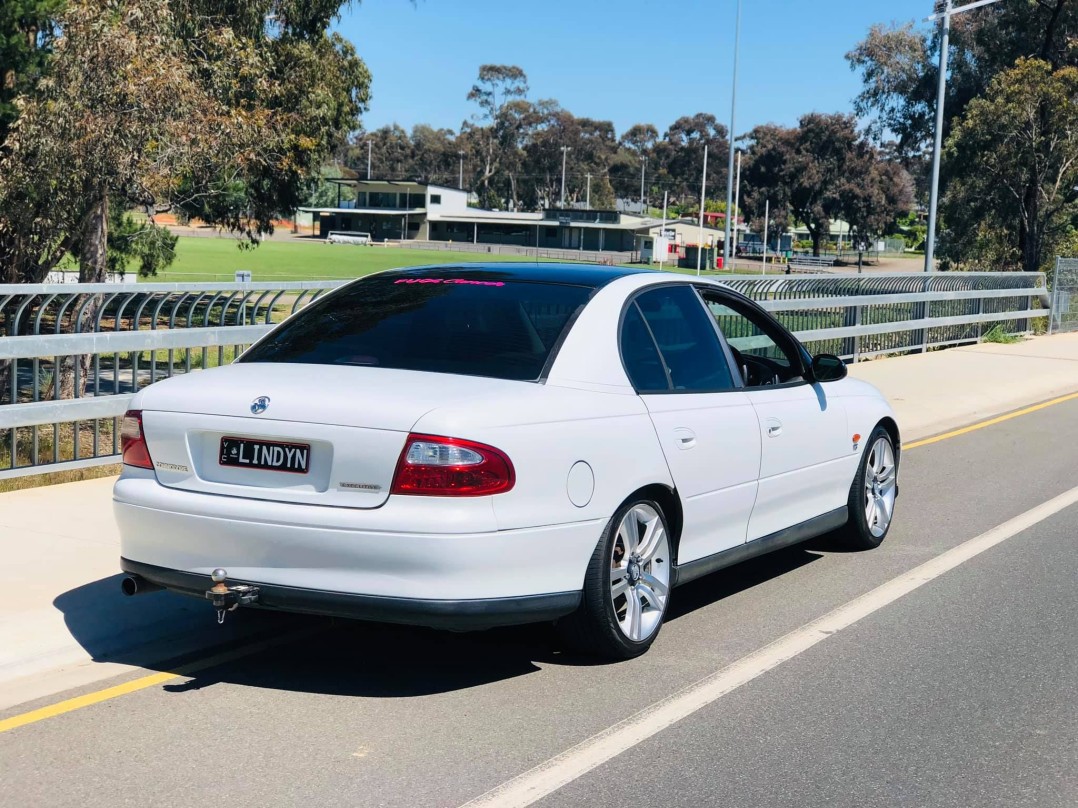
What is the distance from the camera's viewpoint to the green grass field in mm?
56791

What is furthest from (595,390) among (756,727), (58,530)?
(58,530)

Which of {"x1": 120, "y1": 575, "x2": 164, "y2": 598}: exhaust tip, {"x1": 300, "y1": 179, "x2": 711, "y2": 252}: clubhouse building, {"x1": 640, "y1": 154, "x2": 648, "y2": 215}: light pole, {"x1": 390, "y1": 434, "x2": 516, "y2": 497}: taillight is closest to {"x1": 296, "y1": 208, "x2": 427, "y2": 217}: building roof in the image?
{"x1": 300, "y1": 179, "x2": 711, "y2": 252}: clubhouse building

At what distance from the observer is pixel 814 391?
23.6 feet

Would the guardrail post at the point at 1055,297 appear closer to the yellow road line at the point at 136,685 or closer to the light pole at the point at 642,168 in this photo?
the yellow road line at the point at 136,685

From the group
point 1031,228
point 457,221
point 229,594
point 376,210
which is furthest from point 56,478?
point 376,210

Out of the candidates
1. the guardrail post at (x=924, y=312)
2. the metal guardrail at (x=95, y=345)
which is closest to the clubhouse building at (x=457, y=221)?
the guardrail post at (x=924, y=312)

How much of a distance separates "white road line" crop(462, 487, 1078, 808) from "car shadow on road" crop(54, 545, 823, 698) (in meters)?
0.60

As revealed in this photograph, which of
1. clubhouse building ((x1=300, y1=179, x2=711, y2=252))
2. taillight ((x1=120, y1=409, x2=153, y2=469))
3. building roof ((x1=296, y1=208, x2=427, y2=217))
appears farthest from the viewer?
building roof ((x1=296, y1=208, x2=427, y2=217))

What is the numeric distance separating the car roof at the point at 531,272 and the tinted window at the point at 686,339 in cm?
19

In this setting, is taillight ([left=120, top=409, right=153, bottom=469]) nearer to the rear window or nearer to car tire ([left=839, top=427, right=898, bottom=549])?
the rear window

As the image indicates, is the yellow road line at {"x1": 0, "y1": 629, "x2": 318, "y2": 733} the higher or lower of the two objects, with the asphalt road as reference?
lower

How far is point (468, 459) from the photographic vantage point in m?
4.80

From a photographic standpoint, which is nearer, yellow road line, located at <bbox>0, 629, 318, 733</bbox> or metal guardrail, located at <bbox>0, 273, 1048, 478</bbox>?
yellow road line, located at <bbox>0, 629, 318, 733</bbox>

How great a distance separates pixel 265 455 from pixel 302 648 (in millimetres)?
1227
